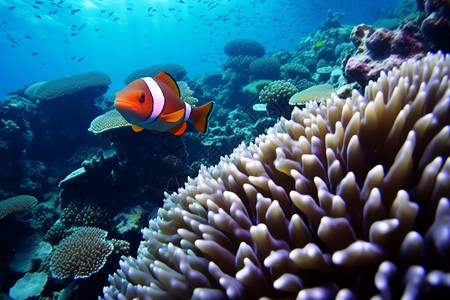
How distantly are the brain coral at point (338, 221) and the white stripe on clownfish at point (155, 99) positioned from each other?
85 centimetres

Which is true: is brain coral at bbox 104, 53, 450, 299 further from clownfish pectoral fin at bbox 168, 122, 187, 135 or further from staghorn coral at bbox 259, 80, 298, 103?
staghorn coral at bbox 259, 80, 298, 103

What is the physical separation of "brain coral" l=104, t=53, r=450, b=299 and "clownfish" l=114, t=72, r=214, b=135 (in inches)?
33.5

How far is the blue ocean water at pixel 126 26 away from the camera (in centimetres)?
3566

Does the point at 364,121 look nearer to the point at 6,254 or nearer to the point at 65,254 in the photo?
the point at 65,254

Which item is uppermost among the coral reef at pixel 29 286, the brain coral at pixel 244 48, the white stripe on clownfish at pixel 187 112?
the brain coral at pixel 244 48

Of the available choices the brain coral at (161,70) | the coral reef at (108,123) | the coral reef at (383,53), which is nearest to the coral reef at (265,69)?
the brain coral at (161,70)

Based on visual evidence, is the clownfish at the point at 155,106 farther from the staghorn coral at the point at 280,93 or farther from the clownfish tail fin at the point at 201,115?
the staghorn coral at the point at 280,93

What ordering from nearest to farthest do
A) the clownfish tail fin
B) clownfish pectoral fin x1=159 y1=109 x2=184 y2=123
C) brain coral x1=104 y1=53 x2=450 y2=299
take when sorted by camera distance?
brain coral x1=104 y1=53 x2=450 y2=299 < clownfish pectoral fin x1=159 y1=109 x2=184 y2=123 < the clownfish tail fin

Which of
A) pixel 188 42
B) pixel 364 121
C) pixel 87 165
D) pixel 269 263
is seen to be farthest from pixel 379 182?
pixel 188 42

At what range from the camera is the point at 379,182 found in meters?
1.27

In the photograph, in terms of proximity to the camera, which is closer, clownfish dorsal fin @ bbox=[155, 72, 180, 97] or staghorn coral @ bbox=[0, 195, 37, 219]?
clownfish dorsal fin @ bbox=[155, 72, 180, 97]

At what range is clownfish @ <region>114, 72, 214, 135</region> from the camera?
215 centimetres

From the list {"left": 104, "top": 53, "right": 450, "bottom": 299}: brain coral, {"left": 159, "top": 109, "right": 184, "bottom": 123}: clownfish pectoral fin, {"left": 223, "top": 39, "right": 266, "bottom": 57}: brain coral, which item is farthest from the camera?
{"left": 223, "top": 39, "right": 266, "bottom": 57}: brain coral

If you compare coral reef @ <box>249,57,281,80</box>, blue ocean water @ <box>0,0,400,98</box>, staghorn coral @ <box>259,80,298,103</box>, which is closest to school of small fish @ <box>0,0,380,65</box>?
blue ocean water @ <box>0,0,400,98</box>
